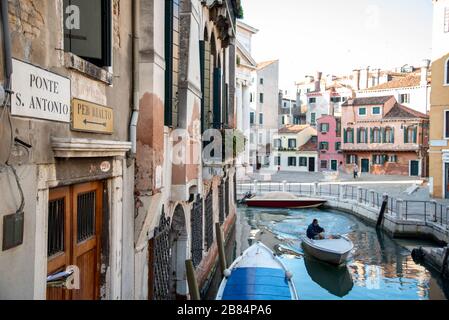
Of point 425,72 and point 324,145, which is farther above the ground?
point 425,72

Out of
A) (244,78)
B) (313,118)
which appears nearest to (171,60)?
(244,78)

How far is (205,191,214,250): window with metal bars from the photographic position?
1085 centimetres

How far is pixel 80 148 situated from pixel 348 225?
60.4 feet

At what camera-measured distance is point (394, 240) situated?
1692cm

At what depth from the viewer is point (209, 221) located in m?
11.3

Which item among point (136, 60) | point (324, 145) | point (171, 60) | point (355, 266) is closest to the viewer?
point (136, 60)

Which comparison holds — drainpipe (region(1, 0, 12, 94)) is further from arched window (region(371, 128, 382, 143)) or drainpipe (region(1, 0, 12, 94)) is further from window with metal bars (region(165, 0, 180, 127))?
arched window (region(371, 128, 382, 143))

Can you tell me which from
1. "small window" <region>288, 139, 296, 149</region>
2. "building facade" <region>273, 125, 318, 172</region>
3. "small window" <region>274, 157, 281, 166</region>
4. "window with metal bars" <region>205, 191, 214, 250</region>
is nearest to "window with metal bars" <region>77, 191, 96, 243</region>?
"window with metal bars" <region>205, 191, 214, 250</region>

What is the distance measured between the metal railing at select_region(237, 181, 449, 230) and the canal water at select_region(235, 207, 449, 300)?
114 cm

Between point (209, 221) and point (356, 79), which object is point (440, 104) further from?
point (356, 79)

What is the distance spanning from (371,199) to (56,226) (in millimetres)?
20667

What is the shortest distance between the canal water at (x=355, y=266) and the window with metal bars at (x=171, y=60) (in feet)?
22.7

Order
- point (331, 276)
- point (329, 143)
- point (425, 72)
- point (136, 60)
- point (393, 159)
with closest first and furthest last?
1. point (136, 60)
2. point (331, 276)
3. point (393, 159)
4. point (425, 72)
5. point (329, 143)

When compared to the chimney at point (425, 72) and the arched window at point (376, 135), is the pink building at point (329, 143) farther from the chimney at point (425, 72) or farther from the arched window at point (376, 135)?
the chimney at point (425, 72)
